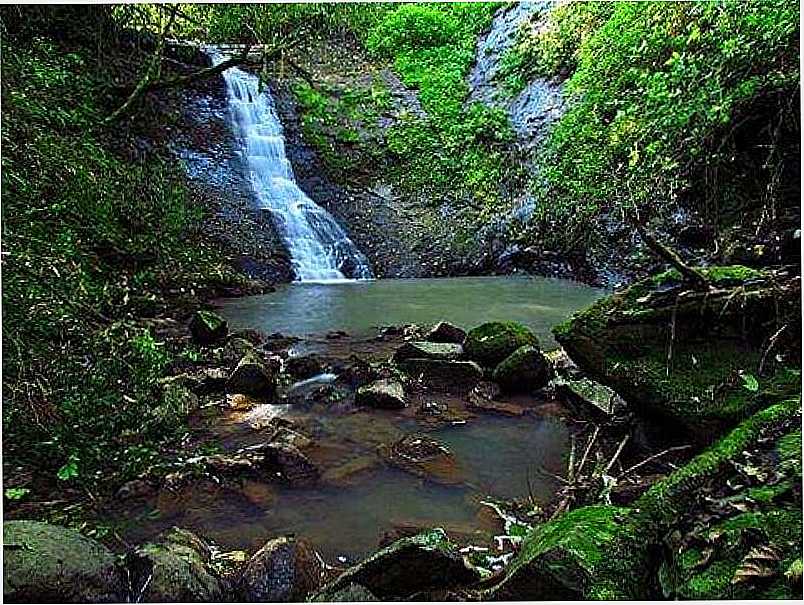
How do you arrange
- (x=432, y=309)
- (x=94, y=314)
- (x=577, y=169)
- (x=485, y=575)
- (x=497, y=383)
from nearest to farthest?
(x=485, y=575) < (x=94, y=314) < (x=497, y=383) < (x=432, y=309) < (x=577, y=169)

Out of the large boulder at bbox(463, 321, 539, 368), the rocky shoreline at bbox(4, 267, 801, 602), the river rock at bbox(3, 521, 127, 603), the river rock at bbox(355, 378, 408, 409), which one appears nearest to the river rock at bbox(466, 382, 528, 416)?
the rocky shoreline at bbox(4, 267, 801, 602)

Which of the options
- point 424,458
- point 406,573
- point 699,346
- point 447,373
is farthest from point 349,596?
point 447,373

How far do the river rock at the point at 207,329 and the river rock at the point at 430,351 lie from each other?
5.35 feet

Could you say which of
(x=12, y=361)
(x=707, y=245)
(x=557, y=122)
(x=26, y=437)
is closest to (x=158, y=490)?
(x=26, y=437)

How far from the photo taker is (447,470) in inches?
120

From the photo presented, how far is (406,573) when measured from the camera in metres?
1.86

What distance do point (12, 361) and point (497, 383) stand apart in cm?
290

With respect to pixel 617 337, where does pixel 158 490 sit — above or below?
below

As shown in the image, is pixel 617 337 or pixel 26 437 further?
pixel 617 337

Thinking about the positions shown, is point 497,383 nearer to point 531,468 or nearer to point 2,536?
point 531,468

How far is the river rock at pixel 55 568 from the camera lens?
67.9 inches

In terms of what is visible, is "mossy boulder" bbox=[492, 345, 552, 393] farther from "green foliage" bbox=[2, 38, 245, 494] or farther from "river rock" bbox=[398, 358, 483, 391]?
"green foliage" bbox=[2, 38, 245, 494]

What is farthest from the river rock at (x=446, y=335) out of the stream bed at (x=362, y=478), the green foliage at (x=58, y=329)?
the green foliage at (x=58, y=329)

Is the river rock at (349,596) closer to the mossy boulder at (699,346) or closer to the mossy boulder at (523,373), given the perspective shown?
the mossy boulder at (699,346)
